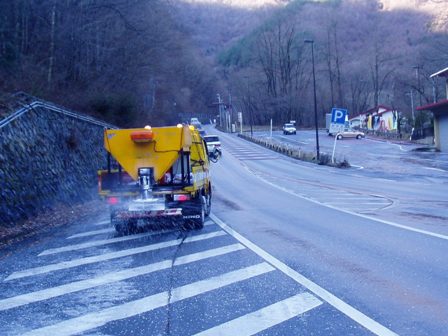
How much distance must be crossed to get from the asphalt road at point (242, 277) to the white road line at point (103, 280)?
0.02 meters

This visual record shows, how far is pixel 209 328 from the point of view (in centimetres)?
620

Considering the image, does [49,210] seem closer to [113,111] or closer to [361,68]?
[113,111]

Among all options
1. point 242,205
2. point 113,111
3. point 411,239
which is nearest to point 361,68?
point 113,111

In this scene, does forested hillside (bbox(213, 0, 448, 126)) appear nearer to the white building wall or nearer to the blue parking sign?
the white building wall

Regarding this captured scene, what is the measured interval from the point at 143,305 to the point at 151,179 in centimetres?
706

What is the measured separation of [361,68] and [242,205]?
4177 inches

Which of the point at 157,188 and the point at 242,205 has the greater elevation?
the point at 157,188

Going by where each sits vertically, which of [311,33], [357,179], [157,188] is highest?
[311,33]

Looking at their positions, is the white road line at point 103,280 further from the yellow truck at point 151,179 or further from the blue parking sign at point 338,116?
the blue parking sign at point 338,116

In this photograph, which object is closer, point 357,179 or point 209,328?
point 209,328

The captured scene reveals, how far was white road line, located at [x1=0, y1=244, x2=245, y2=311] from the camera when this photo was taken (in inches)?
304

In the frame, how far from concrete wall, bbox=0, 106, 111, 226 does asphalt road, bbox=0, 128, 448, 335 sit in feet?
6.56

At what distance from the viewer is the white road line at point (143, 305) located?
20.9 ft

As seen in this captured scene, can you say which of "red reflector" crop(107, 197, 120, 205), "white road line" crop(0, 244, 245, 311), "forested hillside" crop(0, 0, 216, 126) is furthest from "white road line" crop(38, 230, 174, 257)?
"forested hillside" crop(0, 0, 216, 126)
